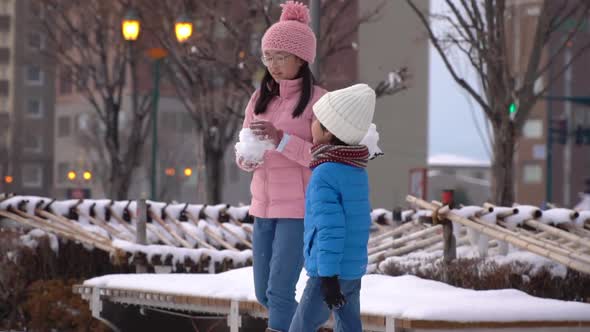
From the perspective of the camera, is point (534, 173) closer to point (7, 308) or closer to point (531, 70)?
point (531, 70)

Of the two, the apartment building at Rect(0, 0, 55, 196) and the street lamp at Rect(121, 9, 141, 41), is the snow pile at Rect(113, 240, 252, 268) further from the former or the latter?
the apartment building at Rect(0, 0, 55, 196)

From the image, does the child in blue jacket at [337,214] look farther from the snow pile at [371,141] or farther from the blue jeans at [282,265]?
the blue jeans at [282,265]

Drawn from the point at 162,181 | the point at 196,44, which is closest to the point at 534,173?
the point at 162,181

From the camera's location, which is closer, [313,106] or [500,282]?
[313,106]

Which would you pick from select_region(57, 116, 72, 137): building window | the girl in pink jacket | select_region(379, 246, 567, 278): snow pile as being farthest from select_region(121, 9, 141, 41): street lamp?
select_region(57, 116, 72, 137): building window

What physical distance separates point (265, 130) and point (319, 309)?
1.07 m

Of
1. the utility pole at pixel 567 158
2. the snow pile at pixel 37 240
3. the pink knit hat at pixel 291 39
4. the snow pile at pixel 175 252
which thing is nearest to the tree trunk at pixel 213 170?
the snow pile at pixel 37 240

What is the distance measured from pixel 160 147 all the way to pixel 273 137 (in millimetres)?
73088

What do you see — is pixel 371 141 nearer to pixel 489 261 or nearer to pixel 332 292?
pixel 332 292

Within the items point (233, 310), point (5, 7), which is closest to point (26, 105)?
point (5, 7)

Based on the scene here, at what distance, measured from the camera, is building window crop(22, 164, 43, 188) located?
326 ft

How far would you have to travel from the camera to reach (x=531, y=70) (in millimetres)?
18125

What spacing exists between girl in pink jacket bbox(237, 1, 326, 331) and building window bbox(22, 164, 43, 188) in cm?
9414

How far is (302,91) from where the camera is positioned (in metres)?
7.06
